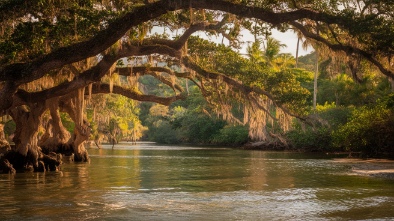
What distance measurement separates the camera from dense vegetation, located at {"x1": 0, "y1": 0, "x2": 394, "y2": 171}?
42.5 feet

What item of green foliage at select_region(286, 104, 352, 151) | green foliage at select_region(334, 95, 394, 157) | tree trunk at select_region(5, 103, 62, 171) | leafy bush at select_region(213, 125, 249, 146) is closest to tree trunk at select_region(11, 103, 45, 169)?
tree trunk at select_region(5, 103, 62, 171)

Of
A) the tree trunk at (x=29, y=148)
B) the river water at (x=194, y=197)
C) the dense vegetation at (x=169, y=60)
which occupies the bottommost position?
the river water at (x=194, y=197)

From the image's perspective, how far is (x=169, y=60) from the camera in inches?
898

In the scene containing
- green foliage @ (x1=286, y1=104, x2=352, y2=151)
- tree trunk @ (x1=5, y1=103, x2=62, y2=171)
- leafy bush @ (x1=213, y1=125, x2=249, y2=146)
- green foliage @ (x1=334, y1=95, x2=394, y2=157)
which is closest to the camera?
tree trunk @ (x1=5, y1=103, x2=62, y2=171)

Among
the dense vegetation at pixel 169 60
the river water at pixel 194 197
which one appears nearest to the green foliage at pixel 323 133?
the dense vegetation at pixel 169 60

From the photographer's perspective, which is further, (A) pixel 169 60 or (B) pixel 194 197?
(A) pixel 169 60

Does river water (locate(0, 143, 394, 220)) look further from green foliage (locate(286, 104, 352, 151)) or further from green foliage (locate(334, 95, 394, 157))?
green foliage (locate(286, 104, 352, 151))

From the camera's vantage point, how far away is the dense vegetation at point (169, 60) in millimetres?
12953

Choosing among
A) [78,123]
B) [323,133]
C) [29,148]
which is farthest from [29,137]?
[323,133]

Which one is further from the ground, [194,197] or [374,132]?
[374,132]

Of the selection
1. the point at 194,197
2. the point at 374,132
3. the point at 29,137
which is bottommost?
the point at 194,197

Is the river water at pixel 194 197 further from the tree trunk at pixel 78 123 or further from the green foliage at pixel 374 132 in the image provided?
the green foliage at pixel 374 132

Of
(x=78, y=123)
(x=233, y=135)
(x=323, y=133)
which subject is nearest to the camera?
(x=78, y=123)

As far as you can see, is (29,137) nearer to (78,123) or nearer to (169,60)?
(78,123)
